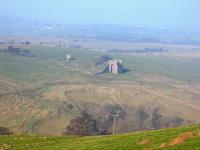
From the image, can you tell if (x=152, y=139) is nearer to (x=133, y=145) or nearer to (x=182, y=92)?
(x=133, y=145)

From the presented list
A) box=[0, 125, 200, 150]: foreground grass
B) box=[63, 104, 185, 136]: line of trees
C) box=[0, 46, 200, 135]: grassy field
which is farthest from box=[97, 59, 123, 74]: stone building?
box=[0, 125, 200, 150]: foreground grass

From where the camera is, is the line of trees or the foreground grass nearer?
the foreground grass

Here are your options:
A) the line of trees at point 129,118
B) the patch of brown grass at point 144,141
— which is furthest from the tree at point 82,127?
the patch of brown grass at point 144,141

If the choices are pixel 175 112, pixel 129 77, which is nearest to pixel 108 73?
pixel 129 77

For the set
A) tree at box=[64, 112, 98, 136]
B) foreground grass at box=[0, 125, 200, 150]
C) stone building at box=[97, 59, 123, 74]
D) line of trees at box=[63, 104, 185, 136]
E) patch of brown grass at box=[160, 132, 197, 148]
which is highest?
patch of brown grass at box=[160, 132, 197, 148]

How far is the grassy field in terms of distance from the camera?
→ 10644 centimetres

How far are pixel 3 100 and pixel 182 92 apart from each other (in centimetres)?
6683

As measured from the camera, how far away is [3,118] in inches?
4048

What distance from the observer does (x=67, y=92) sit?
449ft

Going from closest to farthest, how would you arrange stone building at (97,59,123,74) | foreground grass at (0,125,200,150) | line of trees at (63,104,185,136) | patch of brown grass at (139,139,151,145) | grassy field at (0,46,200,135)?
foreground grass at (0,125,200,150), patch of brown grass at (139,139,151,145), line of trees at (63,104,185,136), grassy field at (0,46,200,135), stone building at (97,59,123,74)

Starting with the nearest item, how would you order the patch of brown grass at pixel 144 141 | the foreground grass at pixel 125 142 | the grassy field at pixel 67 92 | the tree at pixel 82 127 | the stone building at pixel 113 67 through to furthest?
the foreground grass at pixel 125 142
the patch of brown grass at pixel 144 141
the tree at pixel 82 127
the grassy field at pixel 67 92
the stone building at pixel 113 67

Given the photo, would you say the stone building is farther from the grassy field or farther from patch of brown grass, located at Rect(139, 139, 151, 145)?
patch of brown grass, located at Rect(139, 139, 151, 145)

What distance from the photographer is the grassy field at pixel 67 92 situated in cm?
10644

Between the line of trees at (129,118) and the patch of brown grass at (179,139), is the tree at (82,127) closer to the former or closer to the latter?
the line of trees at (129,118)
